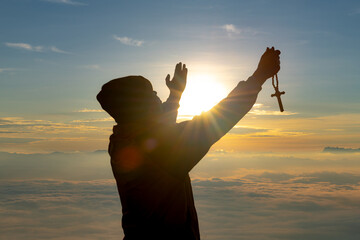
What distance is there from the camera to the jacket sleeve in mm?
2631

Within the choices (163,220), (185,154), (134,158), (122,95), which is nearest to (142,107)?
(122,95)

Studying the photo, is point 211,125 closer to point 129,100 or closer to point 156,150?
point 156,150

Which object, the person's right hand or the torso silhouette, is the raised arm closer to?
the torso silhouette

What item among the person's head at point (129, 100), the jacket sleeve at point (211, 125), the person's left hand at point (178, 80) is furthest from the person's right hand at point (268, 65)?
the person's left hand at point (178, 80)

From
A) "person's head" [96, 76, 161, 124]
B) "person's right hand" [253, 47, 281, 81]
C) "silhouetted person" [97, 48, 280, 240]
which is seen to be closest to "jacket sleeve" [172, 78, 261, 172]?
"silhouetted person" [97, 48, 280, 240]

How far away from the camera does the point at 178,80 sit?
411cm

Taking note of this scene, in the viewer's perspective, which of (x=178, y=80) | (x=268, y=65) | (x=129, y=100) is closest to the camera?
(x=268, y=65)

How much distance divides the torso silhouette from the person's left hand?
105 cm

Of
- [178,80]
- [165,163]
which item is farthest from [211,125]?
[178,80]

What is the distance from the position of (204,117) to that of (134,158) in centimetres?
81

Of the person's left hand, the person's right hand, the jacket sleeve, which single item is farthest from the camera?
the person's left hand

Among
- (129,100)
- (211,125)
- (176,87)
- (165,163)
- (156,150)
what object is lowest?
(165,163)

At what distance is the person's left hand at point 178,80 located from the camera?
161 inches

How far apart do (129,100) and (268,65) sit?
1151 millimetres
